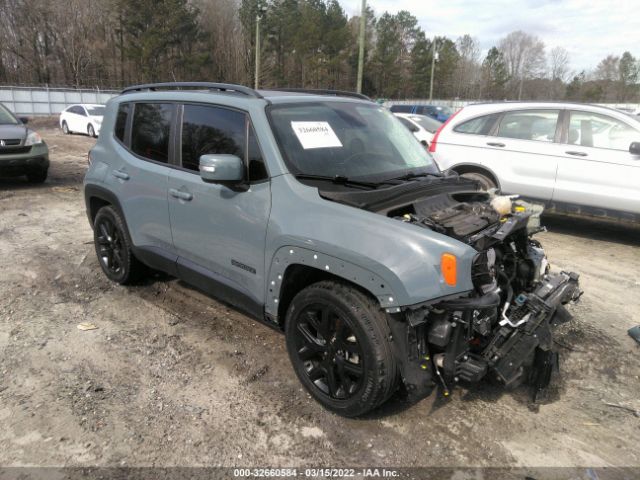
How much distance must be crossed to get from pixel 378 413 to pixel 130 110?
11.4ft

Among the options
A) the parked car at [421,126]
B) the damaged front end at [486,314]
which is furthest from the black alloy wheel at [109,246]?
the parked car at [421,126]

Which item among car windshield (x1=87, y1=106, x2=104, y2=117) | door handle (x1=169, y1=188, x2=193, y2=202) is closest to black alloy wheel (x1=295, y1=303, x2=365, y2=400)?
door handle (x1=169, y1=188, x2=193, y2=202)

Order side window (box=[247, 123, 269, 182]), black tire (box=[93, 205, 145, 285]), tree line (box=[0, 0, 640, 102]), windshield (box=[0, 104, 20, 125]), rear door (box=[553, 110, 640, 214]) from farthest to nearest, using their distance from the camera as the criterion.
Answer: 1. tree line (box=[0, 0, 640, 102])
2. windshield (box=[0, 104, 20, 125])
3. rear door (box=[553, 110, 640, 214])
4. black tire (box=[93, 205, 145, 285])
5. side window (box=[247, 123, 269, 182])

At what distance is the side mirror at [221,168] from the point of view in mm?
3094

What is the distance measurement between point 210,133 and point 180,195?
538mm

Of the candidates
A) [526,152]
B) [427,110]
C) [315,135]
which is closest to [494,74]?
[427,110]

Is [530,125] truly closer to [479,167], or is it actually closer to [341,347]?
[479,167]

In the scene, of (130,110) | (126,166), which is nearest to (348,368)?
(126,166)

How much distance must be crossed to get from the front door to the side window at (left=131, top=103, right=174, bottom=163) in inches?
9.3

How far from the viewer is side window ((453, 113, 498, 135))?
25.0 ft

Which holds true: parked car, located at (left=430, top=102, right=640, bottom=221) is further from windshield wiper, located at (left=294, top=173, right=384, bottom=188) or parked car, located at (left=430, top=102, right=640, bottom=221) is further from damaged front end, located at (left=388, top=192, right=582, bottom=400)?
windshield wiper, located at (left=294, top=173, right=384, bottom=188)

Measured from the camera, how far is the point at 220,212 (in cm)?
344

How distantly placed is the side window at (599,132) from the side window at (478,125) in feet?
3.75

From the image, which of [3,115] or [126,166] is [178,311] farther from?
[3,115]
